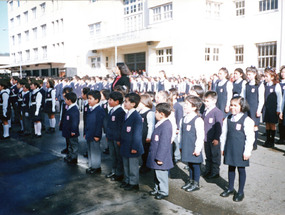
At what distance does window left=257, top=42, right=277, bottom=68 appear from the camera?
18.0 meters

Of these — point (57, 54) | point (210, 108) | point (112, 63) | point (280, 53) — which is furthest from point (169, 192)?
point (57, 54)

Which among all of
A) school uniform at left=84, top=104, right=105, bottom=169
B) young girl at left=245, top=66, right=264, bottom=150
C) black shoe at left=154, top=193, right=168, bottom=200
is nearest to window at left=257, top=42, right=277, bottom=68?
young girl at left=245, top=66, right=264, bottom=150

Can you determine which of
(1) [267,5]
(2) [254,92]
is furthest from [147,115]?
(1) [267,5]

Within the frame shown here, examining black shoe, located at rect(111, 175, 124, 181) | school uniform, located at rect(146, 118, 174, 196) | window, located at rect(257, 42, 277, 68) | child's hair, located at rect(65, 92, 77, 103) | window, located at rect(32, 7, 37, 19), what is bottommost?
black shoe, located at rect(111, 175, 124, 181)

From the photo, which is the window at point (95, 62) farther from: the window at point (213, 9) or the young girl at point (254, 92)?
the young girl at point (254, 92)

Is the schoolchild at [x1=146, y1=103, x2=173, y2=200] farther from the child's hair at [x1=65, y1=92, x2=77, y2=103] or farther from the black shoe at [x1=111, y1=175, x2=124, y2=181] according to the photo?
the child's hair at [x1=65, y1=92, x2=77, y2=103]

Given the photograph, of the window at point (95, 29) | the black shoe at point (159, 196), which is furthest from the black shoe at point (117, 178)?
the window at point (95, 29)

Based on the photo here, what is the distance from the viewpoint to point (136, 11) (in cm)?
2591

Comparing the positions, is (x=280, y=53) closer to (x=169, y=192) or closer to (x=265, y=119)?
(x=265, y=119)

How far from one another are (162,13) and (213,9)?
4.06 m

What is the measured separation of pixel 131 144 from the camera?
4.57 meters

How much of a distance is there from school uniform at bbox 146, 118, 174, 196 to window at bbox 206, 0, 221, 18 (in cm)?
1848

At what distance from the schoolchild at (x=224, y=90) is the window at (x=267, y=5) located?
1349 centimetres

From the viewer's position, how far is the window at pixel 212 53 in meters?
20.9
